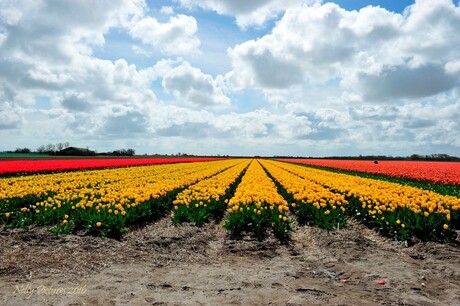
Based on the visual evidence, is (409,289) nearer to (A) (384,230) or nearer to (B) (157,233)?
(A) (384,230)

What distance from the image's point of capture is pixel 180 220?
10.7 metres

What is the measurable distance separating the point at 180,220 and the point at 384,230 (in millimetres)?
5837

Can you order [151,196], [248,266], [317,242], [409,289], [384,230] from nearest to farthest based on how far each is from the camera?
[409,289]
[248,266]
[317,242]
[384,230]
[151,196]

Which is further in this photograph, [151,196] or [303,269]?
[151,196]

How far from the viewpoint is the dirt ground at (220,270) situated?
5.53m

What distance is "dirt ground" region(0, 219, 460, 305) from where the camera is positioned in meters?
5.53

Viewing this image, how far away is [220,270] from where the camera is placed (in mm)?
6930

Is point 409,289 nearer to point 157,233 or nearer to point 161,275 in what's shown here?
point 161,275

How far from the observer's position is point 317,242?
9062mm

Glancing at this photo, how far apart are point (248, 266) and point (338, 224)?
13.5ft

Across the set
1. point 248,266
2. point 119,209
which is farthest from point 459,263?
point 119,209

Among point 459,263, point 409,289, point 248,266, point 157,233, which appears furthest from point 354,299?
point 157,233

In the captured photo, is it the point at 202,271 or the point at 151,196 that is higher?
the point at 151,196

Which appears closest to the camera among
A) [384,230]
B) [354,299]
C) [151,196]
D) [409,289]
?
[354,299]
